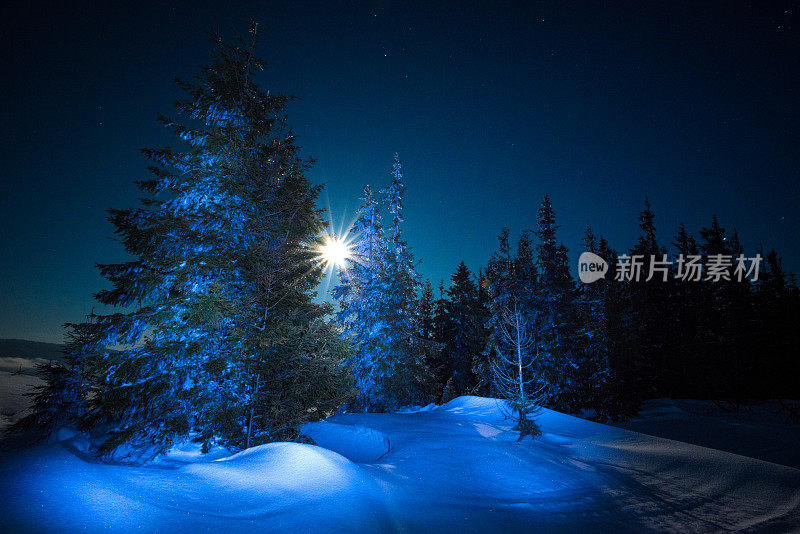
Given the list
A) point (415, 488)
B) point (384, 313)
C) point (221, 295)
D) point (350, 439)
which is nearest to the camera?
point (415, 488)

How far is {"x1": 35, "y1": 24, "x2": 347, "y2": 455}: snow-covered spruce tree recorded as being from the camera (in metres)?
6.73

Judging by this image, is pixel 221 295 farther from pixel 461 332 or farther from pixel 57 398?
pixel 461 332

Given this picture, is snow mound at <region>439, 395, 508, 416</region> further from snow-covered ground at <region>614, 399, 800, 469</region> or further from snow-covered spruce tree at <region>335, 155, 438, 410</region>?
snow-covered ground at <region>614, 399, 800, 469</region>

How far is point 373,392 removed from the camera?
64.8ft

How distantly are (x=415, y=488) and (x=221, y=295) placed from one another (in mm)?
5522

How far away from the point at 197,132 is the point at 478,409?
15212 mm

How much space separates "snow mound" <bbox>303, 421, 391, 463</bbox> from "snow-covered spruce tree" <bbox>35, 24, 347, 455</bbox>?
1.85 meters

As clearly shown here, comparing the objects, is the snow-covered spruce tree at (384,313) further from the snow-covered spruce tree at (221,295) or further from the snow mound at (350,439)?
the snow-covered spruce tree at (221,295)

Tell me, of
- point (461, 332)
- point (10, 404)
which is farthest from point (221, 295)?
point (10, 404)

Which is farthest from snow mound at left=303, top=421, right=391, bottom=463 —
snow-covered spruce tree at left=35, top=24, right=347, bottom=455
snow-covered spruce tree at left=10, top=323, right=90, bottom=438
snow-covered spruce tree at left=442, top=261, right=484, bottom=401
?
snow-covered spruce tree at left=442, top=261, right=484, bottom=401

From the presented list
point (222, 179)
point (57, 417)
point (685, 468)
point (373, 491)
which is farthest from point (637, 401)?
point (57, 417)

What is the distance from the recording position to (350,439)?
10141 millimetres

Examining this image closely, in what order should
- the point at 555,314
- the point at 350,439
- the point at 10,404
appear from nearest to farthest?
the point at 350,439
the point at 555,314
the point at 10,404

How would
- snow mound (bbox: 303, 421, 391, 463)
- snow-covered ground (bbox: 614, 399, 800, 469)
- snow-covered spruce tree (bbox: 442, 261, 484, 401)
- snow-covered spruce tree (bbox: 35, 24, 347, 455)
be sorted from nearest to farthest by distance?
snow-covered spruce tree (bbox: 35, 24, 347, 455) → snow mound (bbox: 303, 421, 391, 463) → snow-covered ground (bbox: 614, 399, 800, 469) → snow-covered spruce tree (bbox: 442, 261, 484, 401)
